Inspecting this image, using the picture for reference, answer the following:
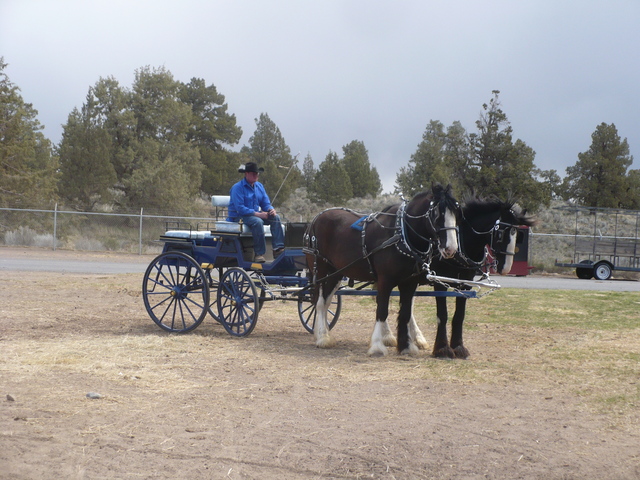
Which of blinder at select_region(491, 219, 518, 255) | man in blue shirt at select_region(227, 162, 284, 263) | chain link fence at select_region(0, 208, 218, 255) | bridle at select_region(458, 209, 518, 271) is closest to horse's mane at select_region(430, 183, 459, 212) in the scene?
bridle at select_region(458, 209, 518, 271)

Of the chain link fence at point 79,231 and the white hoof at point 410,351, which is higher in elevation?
the chain link fence at point 79,231

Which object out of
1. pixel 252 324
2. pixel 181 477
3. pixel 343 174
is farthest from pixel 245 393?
pixel 343 174

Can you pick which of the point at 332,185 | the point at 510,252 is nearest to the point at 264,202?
the point at 510,252

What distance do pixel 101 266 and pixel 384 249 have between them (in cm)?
1547

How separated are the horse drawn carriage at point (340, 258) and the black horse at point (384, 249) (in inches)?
0.5

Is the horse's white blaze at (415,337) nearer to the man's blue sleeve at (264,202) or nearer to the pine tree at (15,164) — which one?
the man's blue sleeve at (264,202)

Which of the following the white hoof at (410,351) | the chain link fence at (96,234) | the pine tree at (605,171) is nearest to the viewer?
the white hoof at (410,351)

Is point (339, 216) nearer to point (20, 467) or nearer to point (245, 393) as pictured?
point (245, 393)

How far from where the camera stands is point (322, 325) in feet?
30.7

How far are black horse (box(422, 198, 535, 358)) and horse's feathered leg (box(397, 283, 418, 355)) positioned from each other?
33 centimetres

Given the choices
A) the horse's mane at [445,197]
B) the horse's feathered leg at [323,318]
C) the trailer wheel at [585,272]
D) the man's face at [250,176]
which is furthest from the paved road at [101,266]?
the horse's mane at [445,197]

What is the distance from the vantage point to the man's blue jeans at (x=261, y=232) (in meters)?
10.0

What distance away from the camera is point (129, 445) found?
16.3 feet

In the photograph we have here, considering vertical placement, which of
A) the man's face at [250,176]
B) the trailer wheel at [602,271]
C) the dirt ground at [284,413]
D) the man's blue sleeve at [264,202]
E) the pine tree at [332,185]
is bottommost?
the dirt ground at [284,413]
